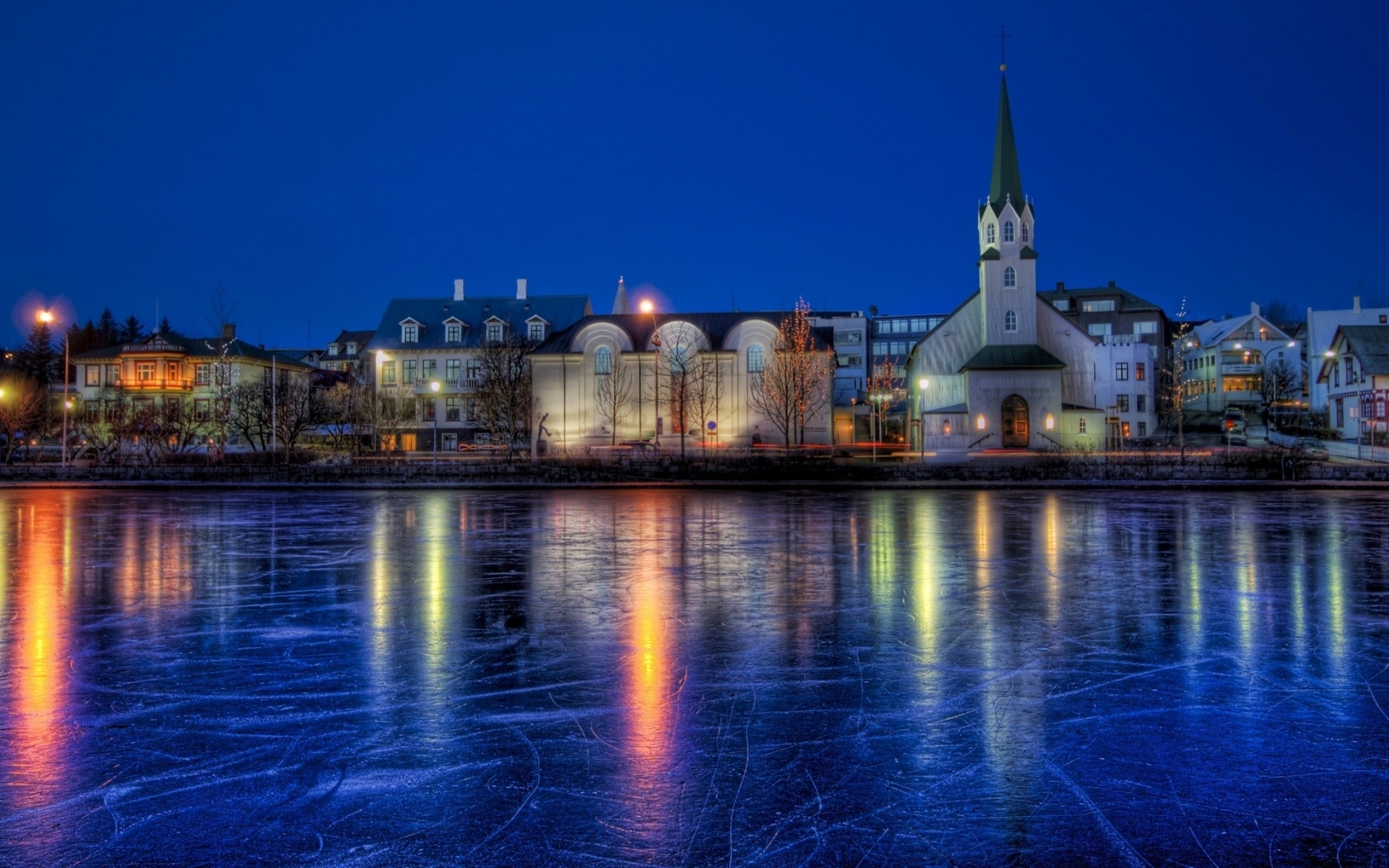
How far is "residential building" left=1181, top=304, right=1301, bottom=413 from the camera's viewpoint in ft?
277

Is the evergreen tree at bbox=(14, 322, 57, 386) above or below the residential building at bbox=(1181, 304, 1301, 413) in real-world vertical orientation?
above

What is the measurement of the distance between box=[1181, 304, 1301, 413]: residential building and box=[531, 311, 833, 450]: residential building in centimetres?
4256

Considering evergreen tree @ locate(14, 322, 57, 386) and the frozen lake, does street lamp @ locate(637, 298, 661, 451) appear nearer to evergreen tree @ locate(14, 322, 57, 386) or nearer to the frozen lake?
the frozen lake

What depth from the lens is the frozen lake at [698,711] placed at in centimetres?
463

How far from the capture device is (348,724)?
6332 millimetres

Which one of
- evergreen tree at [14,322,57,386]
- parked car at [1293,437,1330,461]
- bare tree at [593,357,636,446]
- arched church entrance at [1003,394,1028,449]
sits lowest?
parked car at [1293,437,1330,461]

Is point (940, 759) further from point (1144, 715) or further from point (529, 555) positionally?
point (529, 555)

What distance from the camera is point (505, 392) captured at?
62.1 meters

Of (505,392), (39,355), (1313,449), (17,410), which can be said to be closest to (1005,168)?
(1313,449)

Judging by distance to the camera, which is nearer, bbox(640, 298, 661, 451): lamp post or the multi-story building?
bbox(640, 298, 661, 451): lamp post

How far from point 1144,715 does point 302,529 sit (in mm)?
17342

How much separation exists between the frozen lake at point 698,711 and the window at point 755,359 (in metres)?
47.1

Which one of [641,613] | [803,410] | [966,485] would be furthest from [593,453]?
[641,613]

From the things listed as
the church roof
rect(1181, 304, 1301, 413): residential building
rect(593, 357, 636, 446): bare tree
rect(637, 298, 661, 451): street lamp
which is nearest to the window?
rect(637, 298, 661, 451): street lamp
